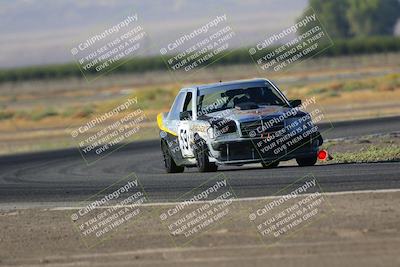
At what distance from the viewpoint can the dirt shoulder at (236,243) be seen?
32.8 ft

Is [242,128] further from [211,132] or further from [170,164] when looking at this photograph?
[170,164]

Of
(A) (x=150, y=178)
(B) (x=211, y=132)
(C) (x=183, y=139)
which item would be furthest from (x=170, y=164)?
(B) (x=211, y=132)

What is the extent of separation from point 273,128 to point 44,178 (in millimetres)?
5913

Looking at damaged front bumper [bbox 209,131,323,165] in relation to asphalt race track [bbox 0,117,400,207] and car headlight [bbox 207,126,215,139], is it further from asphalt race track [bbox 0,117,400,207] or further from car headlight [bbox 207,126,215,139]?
asphalt race track [bbox 0,117,400,207]

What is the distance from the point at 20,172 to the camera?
24.7 meters

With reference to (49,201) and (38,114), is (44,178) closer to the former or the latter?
(49,201)

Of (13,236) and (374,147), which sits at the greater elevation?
(13,236)

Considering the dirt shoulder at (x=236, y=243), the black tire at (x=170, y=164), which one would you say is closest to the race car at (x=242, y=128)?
the black tire at (x=170, y=164)

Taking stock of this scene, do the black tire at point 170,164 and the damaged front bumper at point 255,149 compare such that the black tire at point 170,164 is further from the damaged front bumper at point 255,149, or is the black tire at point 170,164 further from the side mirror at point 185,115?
the damaged front bumper at point 255,149

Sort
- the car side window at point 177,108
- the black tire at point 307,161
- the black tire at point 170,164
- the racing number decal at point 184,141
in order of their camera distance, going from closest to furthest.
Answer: the black tire at point 307,161 < the racing number decal at point 184,141 < the car side window at point 177,108 < the black tire at point 170,164

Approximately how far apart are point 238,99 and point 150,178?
2.03 metres

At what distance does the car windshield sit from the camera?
18.6 metres

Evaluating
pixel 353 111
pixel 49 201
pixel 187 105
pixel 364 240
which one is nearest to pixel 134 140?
pixel 353 111

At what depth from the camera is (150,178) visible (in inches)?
750
